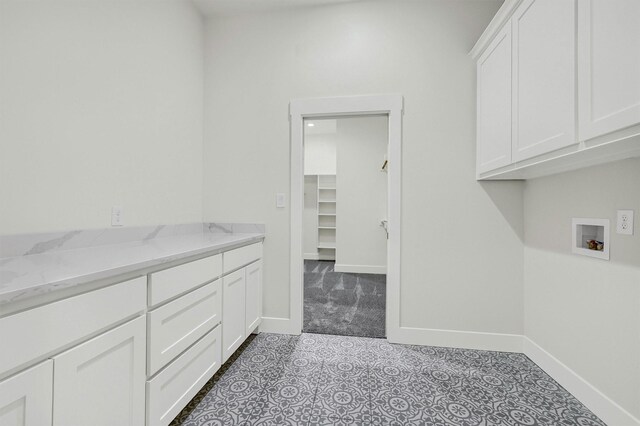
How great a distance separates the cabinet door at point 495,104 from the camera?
1.73 m

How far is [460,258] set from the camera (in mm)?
2223

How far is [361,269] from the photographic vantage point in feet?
15.3

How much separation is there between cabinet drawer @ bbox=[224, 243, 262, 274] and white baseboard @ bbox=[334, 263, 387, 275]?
255cm

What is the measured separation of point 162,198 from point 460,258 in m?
2.27

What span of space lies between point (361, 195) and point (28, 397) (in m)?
4.29

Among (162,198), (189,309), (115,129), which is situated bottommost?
(189,309)

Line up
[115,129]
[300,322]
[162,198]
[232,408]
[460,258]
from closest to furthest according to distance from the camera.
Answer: [232,408] → [115,129] → [162,198] → [460,258] → [300,322]

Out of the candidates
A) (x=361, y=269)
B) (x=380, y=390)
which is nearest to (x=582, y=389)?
(x=380, y=390)

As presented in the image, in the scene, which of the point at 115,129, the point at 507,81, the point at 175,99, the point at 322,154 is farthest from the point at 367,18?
the point at 322,154

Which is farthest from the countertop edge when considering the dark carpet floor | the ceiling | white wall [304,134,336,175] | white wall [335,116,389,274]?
white wall [304,134,336,175]

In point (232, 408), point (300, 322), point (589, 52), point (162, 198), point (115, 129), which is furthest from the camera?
point (300, 322)

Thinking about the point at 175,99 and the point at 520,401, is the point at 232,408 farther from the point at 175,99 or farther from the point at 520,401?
the point at 175,99

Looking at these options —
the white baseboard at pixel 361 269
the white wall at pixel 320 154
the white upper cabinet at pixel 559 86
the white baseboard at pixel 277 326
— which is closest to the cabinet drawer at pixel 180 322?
the white baseboard at pixel 277 326

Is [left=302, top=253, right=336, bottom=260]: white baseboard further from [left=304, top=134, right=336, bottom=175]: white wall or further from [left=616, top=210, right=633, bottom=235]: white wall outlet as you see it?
[left=616, top=210, right=633, bottom=235]: white wall outlet
